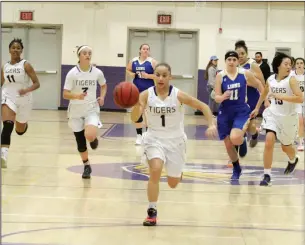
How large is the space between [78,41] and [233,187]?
13.8m

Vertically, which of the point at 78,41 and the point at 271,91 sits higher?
the point at 78,41

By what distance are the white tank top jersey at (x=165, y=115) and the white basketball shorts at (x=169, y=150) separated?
0.17ft

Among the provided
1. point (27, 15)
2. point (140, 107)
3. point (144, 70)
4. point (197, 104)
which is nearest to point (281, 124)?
point (197, 104)

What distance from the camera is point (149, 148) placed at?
5.38 meters

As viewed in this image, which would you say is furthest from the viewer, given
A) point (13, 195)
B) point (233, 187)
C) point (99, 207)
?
point (233, 187)

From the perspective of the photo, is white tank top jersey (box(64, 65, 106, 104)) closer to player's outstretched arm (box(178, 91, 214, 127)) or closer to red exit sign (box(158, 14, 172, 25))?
player's outstretched arm (box(178, 91, 214, 127))

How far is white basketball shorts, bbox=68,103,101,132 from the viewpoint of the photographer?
746cm

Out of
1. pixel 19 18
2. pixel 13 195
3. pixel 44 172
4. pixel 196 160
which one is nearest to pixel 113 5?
pixel 19 18

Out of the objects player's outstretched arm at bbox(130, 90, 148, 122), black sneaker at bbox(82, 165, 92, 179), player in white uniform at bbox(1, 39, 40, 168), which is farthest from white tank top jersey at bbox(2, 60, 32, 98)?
player's outstretched arm at bbox(130, 90, 148, 122)

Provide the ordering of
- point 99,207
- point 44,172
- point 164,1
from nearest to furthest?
1. point 99,207
2. point 44,172
3. point 164,1

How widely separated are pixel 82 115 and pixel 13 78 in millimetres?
1386

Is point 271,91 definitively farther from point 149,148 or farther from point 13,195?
point 13,195

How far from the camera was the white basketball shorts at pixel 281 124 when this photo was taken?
749 cm

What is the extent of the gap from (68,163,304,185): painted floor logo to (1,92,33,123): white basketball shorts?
1023mm
